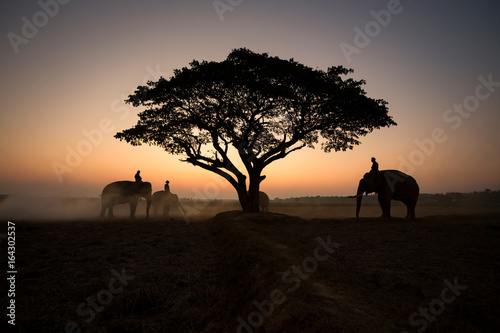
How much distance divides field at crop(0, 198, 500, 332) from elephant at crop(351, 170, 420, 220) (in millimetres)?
6661

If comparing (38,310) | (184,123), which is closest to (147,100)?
(184,123)

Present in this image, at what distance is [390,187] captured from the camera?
47.6ft

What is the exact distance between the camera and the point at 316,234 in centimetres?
898

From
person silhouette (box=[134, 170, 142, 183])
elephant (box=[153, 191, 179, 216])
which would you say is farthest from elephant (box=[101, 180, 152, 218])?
elephant (box=[153, 191, 179, 216])

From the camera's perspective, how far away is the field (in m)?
3.22

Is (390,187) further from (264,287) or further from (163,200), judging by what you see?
(163,200)

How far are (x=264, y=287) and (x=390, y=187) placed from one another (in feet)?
43.1

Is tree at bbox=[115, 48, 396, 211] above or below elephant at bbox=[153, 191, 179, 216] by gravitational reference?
above

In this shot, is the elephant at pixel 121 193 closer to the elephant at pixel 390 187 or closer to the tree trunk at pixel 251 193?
the tree trunk at pixel 251 193

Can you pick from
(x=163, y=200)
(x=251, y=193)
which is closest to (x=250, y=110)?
(x=251, y=193)

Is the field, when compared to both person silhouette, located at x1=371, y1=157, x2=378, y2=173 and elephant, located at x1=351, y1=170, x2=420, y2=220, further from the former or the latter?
person silhouette, located at x1=371, y1=157, x2=378, y2=173

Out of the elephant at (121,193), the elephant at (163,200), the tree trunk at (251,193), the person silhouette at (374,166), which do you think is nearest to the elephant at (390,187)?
the person silhouette at (374,166)

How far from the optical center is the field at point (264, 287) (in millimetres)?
3219

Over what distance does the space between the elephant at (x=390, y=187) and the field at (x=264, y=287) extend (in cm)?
666
